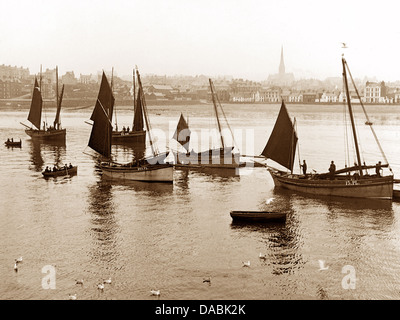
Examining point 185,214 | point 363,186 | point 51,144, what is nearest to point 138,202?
point 185,214

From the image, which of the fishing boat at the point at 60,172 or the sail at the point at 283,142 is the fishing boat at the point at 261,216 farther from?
the fishing boat at the point at 60,172

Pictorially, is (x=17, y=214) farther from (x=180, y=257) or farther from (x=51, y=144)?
(x=51, y=144)

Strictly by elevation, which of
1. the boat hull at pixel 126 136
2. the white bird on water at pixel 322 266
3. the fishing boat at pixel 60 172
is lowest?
the white bird on water at pixel 322 266

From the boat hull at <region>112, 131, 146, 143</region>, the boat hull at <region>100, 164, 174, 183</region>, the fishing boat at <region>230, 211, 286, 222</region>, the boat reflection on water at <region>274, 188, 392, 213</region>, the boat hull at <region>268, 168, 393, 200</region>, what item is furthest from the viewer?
the boat hull at <region>112, 131, 146, 143</region>

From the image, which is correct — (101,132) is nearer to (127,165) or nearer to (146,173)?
(127,165)

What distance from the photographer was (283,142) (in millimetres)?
44594

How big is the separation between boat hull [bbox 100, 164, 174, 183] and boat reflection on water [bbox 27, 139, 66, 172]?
36.6ft

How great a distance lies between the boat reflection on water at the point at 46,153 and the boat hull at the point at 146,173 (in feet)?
36.6

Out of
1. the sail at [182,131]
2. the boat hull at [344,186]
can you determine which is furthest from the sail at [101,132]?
the sail at [182,131]

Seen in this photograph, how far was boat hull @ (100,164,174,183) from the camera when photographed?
149ft

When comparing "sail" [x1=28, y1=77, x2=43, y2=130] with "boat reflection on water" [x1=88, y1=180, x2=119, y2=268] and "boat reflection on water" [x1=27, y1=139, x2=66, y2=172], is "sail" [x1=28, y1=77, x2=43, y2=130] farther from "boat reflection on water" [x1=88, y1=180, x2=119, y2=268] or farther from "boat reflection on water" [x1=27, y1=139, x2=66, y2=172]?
"boat reflection on water" [x1=88, y1=180, x2=119, y2=268]

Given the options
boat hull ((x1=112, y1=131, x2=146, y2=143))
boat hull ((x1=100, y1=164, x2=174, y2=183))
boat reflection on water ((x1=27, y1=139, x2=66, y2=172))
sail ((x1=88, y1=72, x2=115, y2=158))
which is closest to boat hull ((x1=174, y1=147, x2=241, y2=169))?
sail ((x1=88, y1=72, x2=115, y2=158))

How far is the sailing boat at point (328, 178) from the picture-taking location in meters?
38.0
